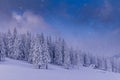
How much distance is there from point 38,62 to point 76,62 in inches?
1837

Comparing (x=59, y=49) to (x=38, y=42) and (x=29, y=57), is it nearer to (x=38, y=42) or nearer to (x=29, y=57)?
(x=29, y=57)

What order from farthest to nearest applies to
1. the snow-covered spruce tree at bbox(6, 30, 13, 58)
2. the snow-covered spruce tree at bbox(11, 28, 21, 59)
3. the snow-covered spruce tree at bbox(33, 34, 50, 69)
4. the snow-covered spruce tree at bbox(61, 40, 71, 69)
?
1. the snow-covered spruce tree at bbox(6, 30, 13, 58)
2. the snow-covered spruce tree at bbox(61, 40, 71, 69)
3. the snow-covered spruce tree at bbox(11, 28, 21, 59)
4. the snow-covered spruce tree at bbox(33, 34, 50, 69)

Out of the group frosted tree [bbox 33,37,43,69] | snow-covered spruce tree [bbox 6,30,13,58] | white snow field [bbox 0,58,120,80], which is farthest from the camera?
snow-covered spruce tree [bbox 6,30,13,58]

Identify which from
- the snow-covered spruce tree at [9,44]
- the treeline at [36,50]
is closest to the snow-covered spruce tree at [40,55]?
the treeline at [36,50]

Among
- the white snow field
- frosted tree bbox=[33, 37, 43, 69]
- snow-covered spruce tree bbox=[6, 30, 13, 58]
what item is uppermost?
snow-covered spruce tree bbox=[6, 30, 13, 58]

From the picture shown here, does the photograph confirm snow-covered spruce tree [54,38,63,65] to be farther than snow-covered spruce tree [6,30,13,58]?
Yes

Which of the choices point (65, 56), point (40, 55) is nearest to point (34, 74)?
point (40, 55)

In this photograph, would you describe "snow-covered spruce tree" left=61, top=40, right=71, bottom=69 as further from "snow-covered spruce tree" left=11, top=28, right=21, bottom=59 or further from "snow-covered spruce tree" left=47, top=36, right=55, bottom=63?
"snow-covered spruce tree" left=11, top=28, right=21, bottom=59

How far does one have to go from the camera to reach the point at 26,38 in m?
108

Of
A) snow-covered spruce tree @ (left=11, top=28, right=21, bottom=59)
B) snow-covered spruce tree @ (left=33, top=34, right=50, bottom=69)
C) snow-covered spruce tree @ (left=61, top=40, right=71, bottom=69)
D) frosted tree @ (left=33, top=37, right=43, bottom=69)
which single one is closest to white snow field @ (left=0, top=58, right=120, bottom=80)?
frosted tree @ (left=33, top=37, right=43, bottom=69)

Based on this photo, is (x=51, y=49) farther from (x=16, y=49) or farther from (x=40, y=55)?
(x=40, y=55)

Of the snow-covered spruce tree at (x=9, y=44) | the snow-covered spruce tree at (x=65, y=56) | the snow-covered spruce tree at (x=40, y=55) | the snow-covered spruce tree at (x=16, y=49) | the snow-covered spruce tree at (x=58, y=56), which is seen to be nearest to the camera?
the snow-covered spruce tree at (x=40, y=55)

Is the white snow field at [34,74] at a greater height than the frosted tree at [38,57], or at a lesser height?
lesser

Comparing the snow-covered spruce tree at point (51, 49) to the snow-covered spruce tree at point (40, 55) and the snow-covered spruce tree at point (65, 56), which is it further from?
the snow-covered spruce tree at point (40, 55)
